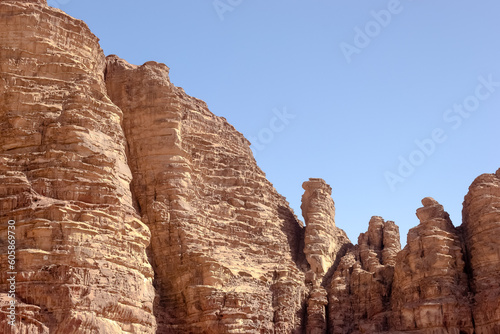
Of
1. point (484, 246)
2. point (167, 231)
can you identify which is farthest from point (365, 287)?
point (167, 231)

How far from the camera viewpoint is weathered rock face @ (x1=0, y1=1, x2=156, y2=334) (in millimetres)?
38156

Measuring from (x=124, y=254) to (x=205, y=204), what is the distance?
14.6 meters

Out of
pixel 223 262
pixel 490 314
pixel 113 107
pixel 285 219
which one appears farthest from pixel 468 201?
pixel 113 107

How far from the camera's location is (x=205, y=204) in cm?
5569

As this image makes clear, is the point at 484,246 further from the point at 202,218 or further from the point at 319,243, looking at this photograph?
the point at 202,218

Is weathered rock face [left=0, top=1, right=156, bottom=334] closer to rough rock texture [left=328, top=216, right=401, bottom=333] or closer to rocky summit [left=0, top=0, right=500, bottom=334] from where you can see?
rocky summit [left=0, top=0, right=500, bottom=334]

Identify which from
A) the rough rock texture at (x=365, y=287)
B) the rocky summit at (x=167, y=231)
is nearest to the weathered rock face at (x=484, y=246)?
the rocky summit at (x=167, y=231)

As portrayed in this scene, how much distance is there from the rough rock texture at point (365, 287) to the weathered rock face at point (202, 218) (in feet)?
9.41

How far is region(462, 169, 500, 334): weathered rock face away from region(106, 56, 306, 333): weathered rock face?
473 inches

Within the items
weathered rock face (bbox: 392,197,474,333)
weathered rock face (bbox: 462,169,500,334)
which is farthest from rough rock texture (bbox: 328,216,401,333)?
weathered rock face (bbox: 462,169,500,334)

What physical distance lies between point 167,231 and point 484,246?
2042 cm

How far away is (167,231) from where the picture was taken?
52.2 m

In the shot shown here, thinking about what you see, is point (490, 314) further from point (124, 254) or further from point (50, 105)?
point (50, 105)

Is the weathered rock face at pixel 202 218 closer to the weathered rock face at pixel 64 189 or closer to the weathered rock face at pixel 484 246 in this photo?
the weathered rock face at pixel 64 189
